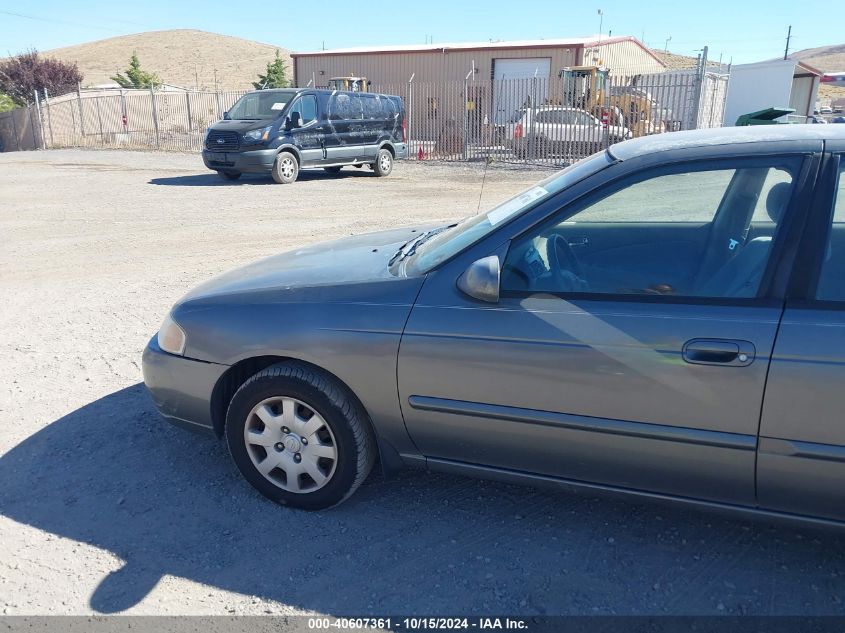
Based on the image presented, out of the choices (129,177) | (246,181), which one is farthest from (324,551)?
(129,177)

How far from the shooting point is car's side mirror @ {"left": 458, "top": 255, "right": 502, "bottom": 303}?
2732 millimetres

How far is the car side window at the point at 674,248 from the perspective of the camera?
264 centimetres

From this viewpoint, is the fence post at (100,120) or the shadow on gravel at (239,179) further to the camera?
the fence post at (100,120)

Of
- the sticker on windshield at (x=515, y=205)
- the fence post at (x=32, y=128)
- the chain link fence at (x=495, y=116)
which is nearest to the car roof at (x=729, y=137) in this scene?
the sticker on windshield at (x=515, y=205)

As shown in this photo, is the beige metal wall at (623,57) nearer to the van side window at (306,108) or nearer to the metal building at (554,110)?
the metal building at (554,110)

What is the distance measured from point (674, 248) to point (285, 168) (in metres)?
13.7

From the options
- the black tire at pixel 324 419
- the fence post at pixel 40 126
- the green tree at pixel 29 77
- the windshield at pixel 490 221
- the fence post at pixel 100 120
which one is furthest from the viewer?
the green tree at pixel 29 77

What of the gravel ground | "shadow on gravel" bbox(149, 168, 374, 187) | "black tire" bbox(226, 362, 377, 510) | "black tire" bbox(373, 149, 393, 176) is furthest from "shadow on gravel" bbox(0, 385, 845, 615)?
"black tire" bbox(373, 149, 393, 176)

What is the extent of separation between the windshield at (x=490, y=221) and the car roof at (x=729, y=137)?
0.12 m

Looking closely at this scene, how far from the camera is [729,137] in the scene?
285cm

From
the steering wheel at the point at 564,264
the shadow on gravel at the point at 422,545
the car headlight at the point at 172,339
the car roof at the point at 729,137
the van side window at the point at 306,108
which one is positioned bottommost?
the shadow on gravel at the point at 422,545

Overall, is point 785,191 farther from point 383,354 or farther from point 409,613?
point 409,613

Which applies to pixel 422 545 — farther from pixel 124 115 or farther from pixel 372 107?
pixel 124 115

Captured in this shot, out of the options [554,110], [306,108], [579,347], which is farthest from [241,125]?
[579,347]
